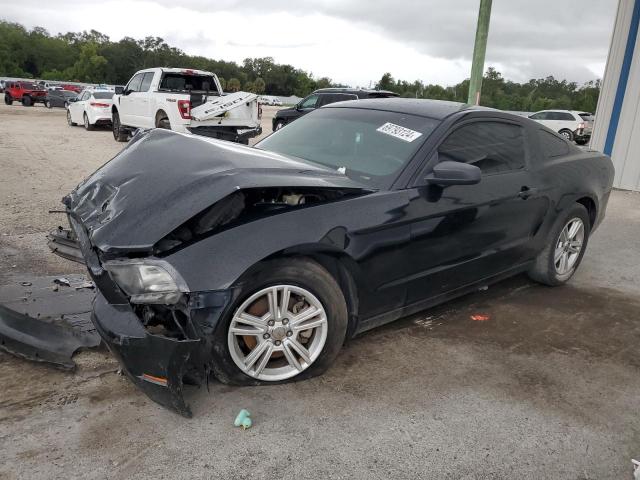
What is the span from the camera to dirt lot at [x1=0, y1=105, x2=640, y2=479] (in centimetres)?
225

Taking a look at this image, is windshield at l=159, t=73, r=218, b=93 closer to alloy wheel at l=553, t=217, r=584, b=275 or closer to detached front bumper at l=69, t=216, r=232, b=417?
alloy wheel at l=553, t=217, r=584, b=275

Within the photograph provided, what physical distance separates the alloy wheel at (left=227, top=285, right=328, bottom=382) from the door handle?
199cm

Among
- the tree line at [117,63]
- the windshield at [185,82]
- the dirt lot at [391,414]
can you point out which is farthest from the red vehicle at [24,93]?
the tree line at [117,63]

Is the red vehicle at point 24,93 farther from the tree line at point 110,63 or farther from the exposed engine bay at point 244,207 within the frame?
the tree line at point 110,63

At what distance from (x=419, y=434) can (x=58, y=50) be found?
116124 millimetres

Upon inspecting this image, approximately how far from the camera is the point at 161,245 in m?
2.51

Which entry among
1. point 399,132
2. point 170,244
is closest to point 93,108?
point 399,132

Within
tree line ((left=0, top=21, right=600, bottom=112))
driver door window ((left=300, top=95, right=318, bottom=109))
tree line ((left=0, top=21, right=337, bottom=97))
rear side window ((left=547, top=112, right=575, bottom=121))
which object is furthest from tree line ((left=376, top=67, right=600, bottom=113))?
tree line ((left=0, top=21, right=337, bottom=97))

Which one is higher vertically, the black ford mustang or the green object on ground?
the black ford mustang

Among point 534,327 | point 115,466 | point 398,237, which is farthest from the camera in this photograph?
point 534,327

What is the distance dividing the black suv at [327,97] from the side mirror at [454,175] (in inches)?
447

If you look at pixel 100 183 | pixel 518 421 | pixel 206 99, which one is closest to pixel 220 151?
pixel 100 183

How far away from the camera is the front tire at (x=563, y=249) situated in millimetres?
4414

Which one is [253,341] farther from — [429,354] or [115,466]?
[429,354]
